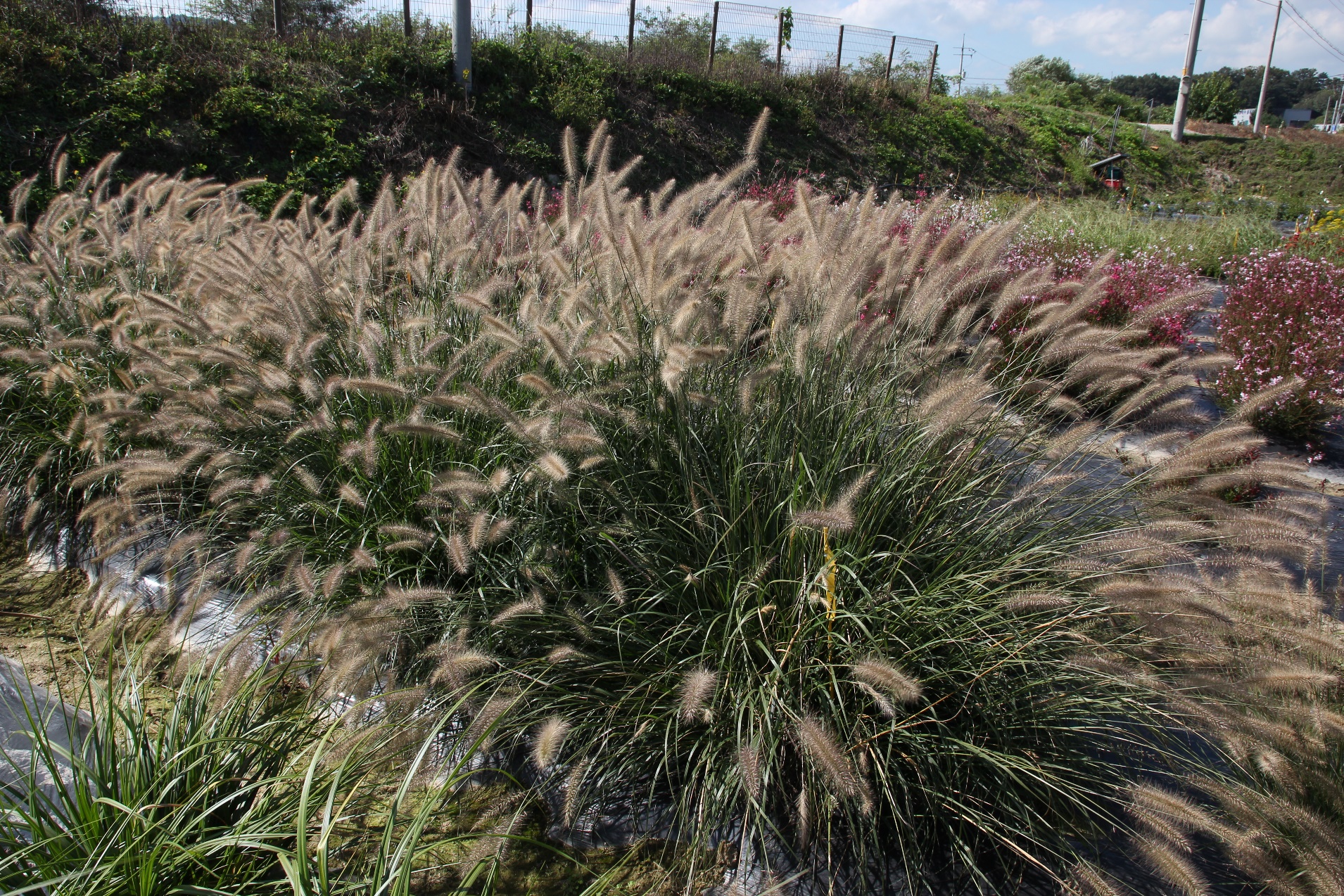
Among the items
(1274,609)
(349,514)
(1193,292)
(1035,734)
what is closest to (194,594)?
(349,514)

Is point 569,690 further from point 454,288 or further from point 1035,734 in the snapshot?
point 454,288

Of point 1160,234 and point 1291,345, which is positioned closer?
point 1291,345

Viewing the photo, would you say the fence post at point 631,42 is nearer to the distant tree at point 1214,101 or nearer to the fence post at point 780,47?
the fence post at point 780,47

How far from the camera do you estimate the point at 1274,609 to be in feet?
6.50

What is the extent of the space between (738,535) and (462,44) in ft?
42.9

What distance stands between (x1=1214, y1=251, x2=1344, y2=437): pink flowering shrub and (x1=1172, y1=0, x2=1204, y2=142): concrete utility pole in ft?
67.7

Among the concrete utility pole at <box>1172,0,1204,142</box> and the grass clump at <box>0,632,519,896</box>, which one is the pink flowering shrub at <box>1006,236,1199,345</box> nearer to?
the grass clump at <box>0,632,519,896</box>

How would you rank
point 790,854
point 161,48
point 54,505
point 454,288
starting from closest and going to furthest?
point 790,854 → point 454,288 → point 54,505 → point 161,48

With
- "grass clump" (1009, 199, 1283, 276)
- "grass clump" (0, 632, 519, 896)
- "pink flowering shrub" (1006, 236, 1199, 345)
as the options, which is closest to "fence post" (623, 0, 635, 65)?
"grass clump" (1009, 199, 1283, 276)

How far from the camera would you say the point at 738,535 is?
2311mm

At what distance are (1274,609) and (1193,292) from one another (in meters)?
1.18

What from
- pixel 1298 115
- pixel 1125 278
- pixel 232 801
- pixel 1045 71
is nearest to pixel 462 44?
pixel 1125 278

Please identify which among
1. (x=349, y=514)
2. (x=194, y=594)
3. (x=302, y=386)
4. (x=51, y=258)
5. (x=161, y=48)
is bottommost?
(x=194, y=594)

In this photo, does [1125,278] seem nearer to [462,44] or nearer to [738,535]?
[738,535]
